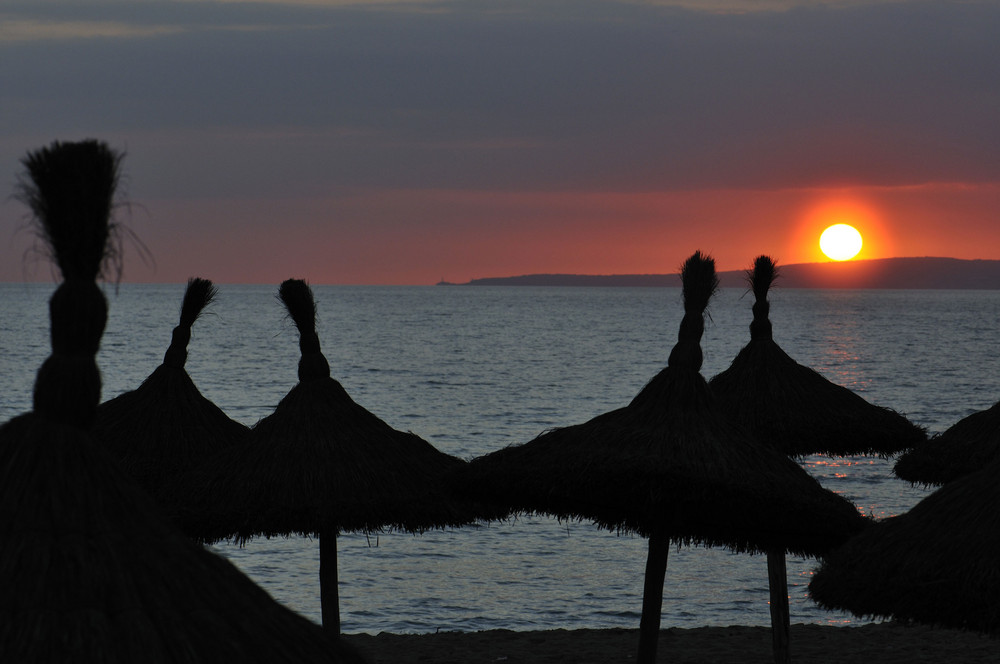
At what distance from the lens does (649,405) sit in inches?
345

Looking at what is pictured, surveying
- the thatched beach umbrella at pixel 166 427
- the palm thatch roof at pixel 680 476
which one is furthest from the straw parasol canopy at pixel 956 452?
the thatched beach umbrella at pixel 166 427

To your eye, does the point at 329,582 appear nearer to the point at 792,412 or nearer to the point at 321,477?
the point at 321,477

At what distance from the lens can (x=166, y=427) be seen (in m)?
11.7

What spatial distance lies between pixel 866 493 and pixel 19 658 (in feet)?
116

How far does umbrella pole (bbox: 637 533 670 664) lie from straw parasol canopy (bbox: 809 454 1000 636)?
2.26m

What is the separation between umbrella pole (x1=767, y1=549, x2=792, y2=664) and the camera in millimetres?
12680

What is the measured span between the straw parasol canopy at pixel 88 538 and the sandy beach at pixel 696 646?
11.7 meters

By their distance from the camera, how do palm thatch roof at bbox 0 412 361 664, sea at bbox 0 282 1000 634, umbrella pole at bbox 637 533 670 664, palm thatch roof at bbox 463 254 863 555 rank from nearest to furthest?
palm thatch roof at bbox 0 412 361 664 → palm thatch roof at bbox 463 254 863 555 → umbrella pole at bbox 637 533 670 664 → sea at bbox 0 282 1000 634

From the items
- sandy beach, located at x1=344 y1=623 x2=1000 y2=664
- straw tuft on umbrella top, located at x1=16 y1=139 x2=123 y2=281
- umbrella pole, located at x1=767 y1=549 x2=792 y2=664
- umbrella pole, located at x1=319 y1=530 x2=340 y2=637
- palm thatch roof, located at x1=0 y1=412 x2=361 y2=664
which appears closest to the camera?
palm thatch roof, located at x1=0 y1=412 x2=361 y2=664

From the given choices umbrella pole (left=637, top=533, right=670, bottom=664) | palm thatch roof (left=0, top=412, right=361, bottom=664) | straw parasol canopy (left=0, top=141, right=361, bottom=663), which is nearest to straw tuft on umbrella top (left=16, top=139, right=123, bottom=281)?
straw parasol canopy (left=0, top=141, right=361, bottom=663)

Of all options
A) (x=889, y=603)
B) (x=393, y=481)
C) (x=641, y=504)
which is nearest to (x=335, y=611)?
(x=393, y=481)

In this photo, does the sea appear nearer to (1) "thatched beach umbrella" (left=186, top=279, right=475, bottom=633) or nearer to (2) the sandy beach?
(1) "thatched beach umbrella" (left=186, top=279, right=475, bottom=633)

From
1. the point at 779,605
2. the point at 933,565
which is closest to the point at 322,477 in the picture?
the point at 933,565

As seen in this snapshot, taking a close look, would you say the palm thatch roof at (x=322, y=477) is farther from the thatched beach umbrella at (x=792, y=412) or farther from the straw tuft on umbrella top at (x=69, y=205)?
the straw tuft on umbrella top at (x=69, y=205)
